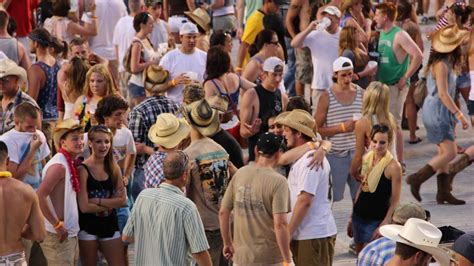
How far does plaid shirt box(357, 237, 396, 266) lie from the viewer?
7.67 m

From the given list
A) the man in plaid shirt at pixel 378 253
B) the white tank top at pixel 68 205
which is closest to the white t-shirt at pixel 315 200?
the man in plaid shirt at pixel 378 253

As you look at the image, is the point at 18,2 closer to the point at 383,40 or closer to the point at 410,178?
the point at 383,40

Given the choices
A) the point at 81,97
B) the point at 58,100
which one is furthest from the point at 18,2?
the point at 81,97

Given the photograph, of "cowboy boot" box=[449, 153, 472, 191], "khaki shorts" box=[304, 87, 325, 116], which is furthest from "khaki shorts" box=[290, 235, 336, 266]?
"cowboy boot" box=[449, 153, 472, 191]

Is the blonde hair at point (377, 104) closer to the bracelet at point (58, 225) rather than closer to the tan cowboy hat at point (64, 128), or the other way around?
the tan cowboy hat at point (64, 128)

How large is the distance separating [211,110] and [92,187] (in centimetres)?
111

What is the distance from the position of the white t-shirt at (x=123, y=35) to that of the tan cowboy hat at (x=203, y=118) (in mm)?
5505

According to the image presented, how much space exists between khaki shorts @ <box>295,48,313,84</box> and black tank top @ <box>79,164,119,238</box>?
6.29 metres

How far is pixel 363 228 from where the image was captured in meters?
9.68

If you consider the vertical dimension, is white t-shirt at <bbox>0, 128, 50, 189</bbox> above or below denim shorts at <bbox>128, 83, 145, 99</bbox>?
above

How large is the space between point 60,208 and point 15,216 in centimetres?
76

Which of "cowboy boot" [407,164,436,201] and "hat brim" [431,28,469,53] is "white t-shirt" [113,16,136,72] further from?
"cowboy boot" [407,164,436,201]

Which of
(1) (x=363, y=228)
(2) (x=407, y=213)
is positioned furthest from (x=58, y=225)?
(2) (x=407, y=213)

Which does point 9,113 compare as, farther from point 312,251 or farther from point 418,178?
point 418,178
